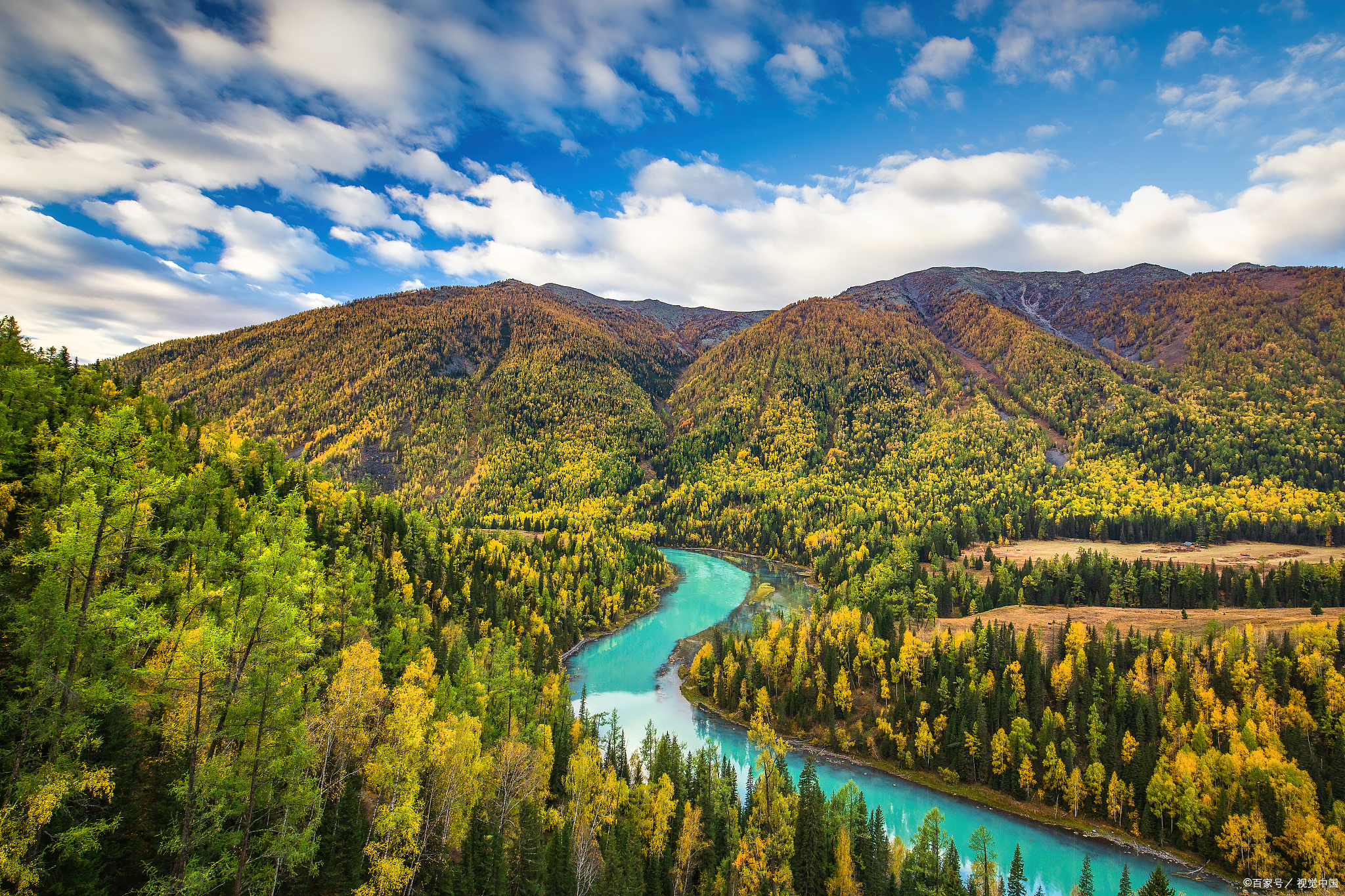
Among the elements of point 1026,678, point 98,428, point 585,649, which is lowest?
point 585,649

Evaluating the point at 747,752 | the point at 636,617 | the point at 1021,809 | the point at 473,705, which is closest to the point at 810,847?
the point at 473,705

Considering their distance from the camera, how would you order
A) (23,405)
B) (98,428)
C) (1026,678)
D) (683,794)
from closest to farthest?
(98,428) < (23,405) < (683,794) < (1026,678)

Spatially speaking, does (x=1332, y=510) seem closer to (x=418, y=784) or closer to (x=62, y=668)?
(x=418, y=784)

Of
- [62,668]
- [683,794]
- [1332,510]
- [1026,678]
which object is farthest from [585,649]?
[1332,510]

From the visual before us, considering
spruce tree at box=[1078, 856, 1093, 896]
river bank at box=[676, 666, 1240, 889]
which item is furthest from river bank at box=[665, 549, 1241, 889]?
spruce tree at box=[1078, 856, 1093, 896]

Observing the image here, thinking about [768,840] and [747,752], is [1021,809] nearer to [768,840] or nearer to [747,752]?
[747,752]

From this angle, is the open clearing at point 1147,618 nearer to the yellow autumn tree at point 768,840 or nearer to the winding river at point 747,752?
the winding river at point 747,752
